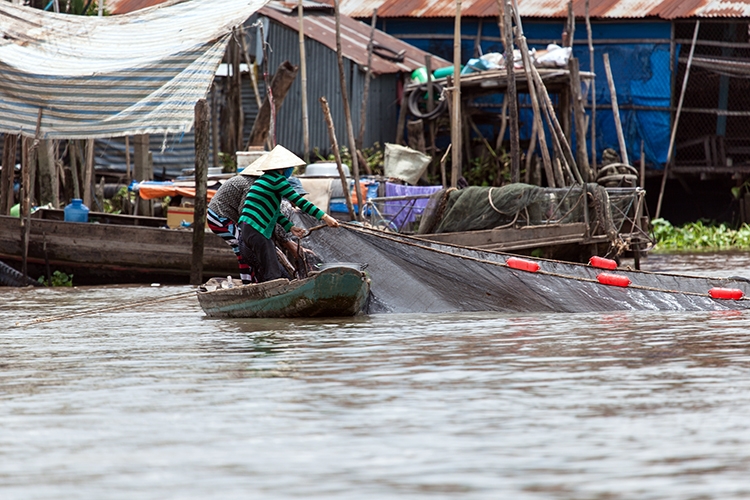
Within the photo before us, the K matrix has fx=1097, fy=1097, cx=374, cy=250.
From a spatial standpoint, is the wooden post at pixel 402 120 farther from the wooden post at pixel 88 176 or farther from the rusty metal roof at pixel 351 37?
the wooden post at pixel 88 176

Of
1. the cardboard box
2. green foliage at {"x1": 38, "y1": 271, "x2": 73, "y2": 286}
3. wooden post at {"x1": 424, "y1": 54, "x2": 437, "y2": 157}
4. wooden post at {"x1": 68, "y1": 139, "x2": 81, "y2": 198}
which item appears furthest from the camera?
wooden post at {"x1": 424, "y1": 54, "x2": 437, "y2": 157}

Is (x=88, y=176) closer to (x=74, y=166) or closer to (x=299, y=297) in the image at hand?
(x=74, y=166)

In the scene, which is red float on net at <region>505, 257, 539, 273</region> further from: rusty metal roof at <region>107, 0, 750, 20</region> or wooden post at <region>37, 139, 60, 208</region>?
rusty metal roof at <region>107, 0, 750, 20</region>

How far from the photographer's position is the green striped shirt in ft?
29.0

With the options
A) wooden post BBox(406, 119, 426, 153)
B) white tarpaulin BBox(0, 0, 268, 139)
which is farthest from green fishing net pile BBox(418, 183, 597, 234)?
wooden post BBox(406, 119, 426, 153)

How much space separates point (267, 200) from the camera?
351 inches

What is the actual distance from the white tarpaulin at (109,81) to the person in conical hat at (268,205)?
319 centimetres

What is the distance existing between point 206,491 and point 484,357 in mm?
3058

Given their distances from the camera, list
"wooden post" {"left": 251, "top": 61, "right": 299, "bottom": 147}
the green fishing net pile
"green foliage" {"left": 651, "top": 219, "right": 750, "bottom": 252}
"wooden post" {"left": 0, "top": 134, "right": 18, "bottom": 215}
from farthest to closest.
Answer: "green foliage" {"left": 651, "top": 219, "right": 750, "bottom": 252} < "wooden post" {"left": 251, "top": 61, "right": 299, "bottom": 147} < "wooden post" {"left": 0, "top": 134, "right": 18, "bottom": 215} < the green fishing net pile

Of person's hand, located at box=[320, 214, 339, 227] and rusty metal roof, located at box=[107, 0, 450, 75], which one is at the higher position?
rusty metal roof, located at box=[107, 0, 450, 75]

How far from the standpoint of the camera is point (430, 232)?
13062mm

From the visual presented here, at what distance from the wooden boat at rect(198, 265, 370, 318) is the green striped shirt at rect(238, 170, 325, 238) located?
0.50m

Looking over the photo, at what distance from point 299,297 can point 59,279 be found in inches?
236

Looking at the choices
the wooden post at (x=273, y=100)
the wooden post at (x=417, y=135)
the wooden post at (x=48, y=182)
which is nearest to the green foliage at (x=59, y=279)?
the wooden post at (x=48, y=182)
